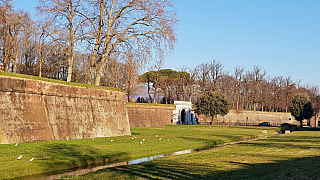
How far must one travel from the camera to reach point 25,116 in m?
23.6

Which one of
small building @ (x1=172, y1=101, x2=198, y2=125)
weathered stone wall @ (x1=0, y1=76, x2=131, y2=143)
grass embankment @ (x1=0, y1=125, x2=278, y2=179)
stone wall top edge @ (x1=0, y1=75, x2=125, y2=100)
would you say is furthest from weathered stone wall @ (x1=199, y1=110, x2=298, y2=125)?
grass embankment @ (x1=0, y1=125, x2=278, y2=179)

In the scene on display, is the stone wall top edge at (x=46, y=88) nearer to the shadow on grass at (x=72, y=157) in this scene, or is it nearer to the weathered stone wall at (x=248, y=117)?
the shadow on grass at (x=72, y=157)

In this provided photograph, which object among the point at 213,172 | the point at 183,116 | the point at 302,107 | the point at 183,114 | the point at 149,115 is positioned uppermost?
the point at 302,107

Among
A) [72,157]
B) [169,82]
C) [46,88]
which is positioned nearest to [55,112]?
[46,88]

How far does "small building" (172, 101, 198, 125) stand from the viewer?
250ft

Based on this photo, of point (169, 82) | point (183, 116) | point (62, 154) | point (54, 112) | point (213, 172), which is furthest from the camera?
point (169, 82)

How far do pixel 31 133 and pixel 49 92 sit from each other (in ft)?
14.7

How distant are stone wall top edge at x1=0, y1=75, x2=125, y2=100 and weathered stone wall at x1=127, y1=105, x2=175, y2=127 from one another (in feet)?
77.1

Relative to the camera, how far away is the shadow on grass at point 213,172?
12797mm

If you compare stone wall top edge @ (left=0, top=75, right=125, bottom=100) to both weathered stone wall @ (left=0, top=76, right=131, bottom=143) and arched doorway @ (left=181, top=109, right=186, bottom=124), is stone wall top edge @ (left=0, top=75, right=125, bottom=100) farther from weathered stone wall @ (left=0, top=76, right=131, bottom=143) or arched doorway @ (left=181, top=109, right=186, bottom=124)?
arched doorway @ (left=181, top=109, right=186, bottom=124)

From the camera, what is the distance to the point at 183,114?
268 ft

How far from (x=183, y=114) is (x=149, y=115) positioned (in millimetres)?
19513

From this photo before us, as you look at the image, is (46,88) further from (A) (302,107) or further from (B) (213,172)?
(A) (302,107)

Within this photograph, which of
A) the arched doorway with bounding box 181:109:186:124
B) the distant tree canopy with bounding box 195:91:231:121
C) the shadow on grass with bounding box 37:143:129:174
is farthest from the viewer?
the arched doorway with bounding box 181:109:186:124
